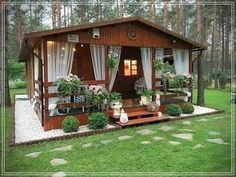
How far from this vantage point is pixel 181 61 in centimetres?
1011

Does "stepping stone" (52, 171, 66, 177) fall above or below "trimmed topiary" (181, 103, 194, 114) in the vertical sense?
below

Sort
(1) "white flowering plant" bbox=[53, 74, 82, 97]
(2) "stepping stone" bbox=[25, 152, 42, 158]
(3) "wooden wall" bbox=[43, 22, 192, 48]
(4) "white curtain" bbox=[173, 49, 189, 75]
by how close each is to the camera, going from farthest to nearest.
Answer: (4) "white curtain" bbox=[173, 49, 189, 75]
(3) "wooden wall" bbox=[43, 22, 192, 48]
(1) "white flowering plant" bbox=[53, 74, 82, 97]
(2) "stepping stone" bbox=[25, 152, 42, 158]

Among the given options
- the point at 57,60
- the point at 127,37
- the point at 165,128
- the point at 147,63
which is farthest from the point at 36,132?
the point at 147,63

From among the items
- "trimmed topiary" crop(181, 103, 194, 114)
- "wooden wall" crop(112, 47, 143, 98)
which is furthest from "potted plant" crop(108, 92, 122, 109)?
"wooden wall" crop(112, 47, 143, 98)

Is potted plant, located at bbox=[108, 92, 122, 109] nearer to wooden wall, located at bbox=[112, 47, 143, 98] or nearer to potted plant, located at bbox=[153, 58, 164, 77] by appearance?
potted plant, located at bbox=[153, 58, 164, 77]

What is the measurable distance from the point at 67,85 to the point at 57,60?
0.91 m

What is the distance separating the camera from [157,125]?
772cm

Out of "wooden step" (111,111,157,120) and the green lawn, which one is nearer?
the green lawn

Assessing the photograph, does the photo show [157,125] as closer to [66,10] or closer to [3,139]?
[3,139]

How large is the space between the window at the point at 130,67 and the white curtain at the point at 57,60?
450 centimetres

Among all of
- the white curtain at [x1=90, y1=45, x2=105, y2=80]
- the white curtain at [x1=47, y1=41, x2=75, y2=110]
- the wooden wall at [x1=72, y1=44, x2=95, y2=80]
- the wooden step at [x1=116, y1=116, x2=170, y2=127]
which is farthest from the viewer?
the wooden wall at [x1=72, y1=44, x2=95, y2=80]

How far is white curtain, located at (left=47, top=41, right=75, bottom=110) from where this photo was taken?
7.43 m

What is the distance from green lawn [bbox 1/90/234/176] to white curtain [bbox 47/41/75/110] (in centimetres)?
195

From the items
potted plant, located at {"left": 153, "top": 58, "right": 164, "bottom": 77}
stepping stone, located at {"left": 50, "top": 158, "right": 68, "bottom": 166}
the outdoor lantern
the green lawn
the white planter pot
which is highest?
potted plant, located at {"left": 153, "top": 58, "right": 164, "bottom": 77}
